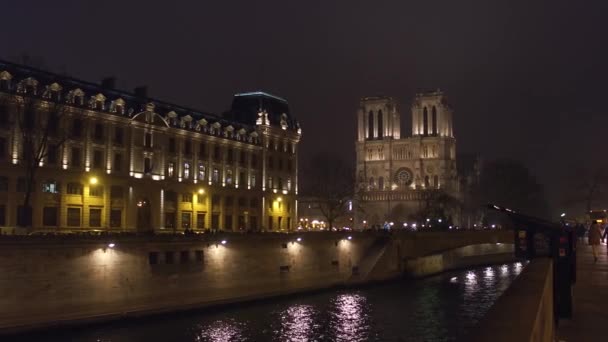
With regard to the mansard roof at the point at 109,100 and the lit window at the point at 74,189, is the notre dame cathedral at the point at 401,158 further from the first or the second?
the lit window at the point at 74,189

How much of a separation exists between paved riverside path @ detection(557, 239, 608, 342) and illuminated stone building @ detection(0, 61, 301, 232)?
3776 cm

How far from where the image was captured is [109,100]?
7050 cm

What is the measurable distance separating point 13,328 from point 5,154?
91.4 ft

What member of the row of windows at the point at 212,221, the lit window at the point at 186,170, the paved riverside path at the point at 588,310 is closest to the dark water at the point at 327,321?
the paved riverside path at the point at 588,310

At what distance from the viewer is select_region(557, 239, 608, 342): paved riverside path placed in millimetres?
17906

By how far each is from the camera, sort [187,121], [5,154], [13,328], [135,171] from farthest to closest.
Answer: [187,121] → [135,171] → [5,154] → [13,328]

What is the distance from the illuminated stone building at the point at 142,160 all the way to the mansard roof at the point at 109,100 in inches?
5.1

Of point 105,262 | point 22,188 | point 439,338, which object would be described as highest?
point 22,188

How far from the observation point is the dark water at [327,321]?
1463 inches

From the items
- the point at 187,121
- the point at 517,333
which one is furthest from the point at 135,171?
the point at 517,333

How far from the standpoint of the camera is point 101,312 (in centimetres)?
4094

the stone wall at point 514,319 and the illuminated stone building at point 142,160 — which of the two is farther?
the illuminated stone building at point 142,160

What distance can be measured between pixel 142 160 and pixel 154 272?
28389mm

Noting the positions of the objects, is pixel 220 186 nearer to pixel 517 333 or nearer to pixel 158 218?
pixel 158 218
